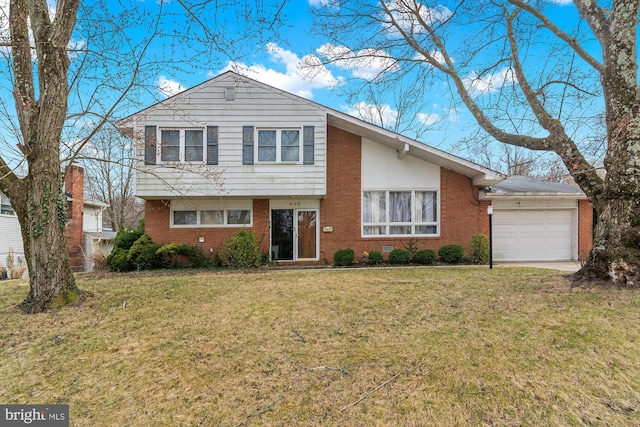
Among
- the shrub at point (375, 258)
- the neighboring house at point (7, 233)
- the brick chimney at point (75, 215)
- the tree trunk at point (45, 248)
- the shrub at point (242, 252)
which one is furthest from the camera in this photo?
the brick chimney at point (75, 215)

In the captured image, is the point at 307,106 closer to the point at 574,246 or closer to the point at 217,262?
the point at 217,262

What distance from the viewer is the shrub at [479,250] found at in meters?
10.5

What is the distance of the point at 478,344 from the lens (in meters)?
3.28

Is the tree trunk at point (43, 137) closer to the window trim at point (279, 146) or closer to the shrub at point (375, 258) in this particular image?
the window trim at point (279, 146)

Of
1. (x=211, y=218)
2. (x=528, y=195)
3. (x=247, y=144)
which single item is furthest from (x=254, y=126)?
(x=528, y=195)

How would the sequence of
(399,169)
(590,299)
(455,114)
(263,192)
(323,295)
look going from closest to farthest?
(590,299) < (323,295) < (455,114) < (263,192) < (399,169)

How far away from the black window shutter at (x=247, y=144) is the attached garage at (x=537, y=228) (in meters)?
8.55

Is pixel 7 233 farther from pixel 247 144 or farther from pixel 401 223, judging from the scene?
pixel 401 223

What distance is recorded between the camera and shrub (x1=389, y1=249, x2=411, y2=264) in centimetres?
1046

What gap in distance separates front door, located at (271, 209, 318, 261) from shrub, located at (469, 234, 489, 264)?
5.31 metres

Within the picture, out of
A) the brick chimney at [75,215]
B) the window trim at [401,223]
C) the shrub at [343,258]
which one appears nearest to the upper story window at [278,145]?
the window trim at [401,223]

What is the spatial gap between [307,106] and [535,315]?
849 cm

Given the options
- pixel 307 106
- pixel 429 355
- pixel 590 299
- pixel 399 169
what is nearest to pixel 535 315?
pixel 590 299

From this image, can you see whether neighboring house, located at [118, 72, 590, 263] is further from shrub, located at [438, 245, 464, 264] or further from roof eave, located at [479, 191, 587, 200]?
shrub, located at [438, 245, 464, 264]
